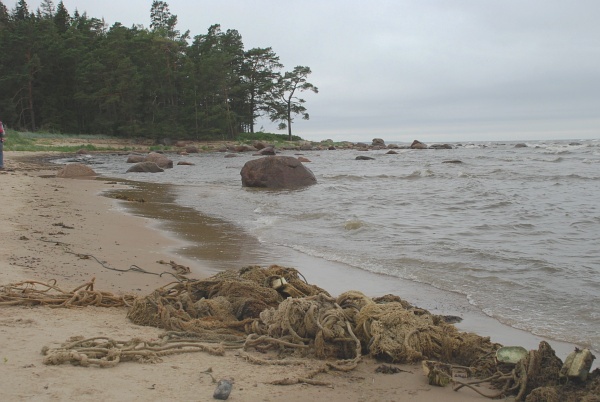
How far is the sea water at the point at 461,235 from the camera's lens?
5.29 meters

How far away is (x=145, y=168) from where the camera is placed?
23.8 meters

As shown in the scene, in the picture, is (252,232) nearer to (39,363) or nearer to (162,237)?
(162,237)

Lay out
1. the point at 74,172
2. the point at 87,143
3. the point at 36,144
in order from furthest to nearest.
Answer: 1. the point at 87,143
2. the point at 36,144
3. the point at 74,172

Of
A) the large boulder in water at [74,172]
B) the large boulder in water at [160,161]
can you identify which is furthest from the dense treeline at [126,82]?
the large boulder in water at [74,172]

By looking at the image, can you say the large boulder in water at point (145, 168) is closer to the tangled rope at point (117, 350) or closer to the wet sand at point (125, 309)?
the wet sand at point (125, 309)

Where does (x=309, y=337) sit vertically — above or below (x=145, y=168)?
below

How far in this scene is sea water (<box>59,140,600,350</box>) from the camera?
5.29 meters

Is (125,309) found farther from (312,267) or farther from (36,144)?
(36,144)

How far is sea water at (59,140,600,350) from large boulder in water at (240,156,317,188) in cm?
66

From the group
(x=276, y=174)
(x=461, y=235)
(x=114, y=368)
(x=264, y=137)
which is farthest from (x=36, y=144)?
(x=114, y=368)

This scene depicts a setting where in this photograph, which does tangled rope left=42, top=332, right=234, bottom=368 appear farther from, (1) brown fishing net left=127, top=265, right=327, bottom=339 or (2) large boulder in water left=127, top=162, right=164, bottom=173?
(2) large boulder in water left=127, top=162, right=164, bottom=173

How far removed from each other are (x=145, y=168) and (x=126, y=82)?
25.9m

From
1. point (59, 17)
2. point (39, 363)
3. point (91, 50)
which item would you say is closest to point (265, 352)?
point (39, 363)

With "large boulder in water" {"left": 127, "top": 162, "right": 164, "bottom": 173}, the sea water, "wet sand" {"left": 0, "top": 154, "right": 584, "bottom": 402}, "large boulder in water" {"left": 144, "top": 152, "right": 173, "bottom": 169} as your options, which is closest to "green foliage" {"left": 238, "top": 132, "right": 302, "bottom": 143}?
"large boulder in water" {"left": 144, "top": 152, "right": 173, "bottom": 169}
